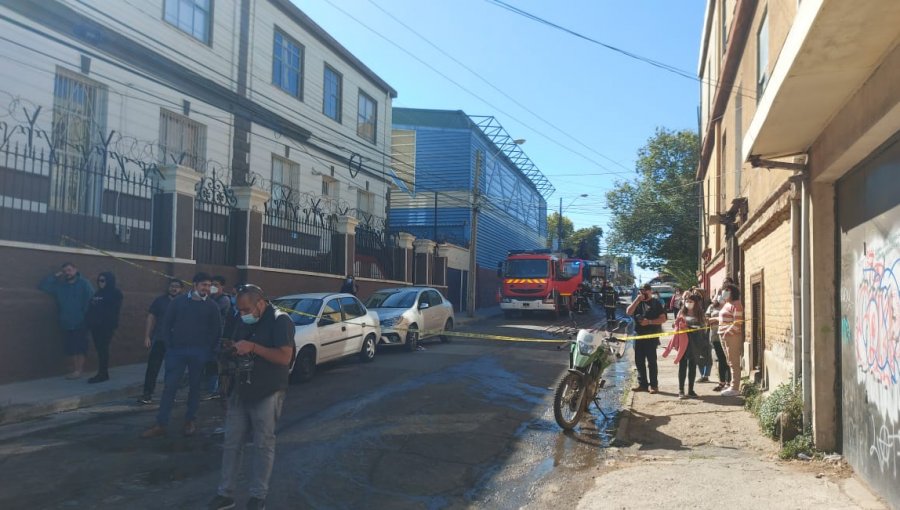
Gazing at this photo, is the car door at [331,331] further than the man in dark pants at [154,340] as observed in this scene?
Yes

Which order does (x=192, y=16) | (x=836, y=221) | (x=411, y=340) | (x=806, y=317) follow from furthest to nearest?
1. (x=192, y=16)
2. (x=411, y=340)
3. (x=806, y=317)
4. (x=836, y=221)

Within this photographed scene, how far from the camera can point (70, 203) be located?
42.0 feet

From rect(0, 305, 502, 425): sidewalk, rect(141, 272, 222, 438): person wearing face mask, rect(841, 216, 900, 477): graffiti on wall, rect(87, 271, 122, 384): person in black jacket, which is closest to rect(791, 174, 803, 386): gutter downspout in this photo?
rect(841, 216, 900, 477): graffiti on wall

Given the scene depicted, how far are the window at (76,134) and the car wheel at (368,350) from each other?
5791 millimetres

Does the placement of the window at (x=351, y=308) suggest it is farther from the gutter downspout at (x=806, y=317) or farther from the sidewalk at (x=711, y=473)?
the gutter downspout at (x=806, y=317)

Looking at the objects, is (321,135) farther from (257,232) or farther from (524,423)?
(524,423)

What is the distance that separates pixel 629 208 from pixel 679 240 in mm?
3301

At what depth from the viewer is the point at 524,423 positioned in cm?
797

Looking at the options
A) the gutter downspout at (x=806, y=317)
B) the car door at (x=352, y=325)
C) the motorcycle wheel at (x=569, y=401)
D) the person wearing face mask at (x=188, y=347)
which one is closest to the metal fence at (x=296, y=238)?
the car door at (x=352, y=325)

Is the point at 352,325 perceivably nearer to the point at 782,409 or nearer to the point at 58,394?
the point at 58,394

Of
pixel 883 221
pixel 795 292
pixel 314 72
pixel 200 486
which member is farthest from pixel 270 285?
pixel 883 221

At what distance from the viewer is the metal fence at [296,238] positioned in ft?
54.0

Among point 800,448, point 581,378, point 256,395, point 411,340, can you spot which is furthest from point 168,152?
point 800,448

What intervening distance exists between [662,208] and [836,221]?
97.3ft
